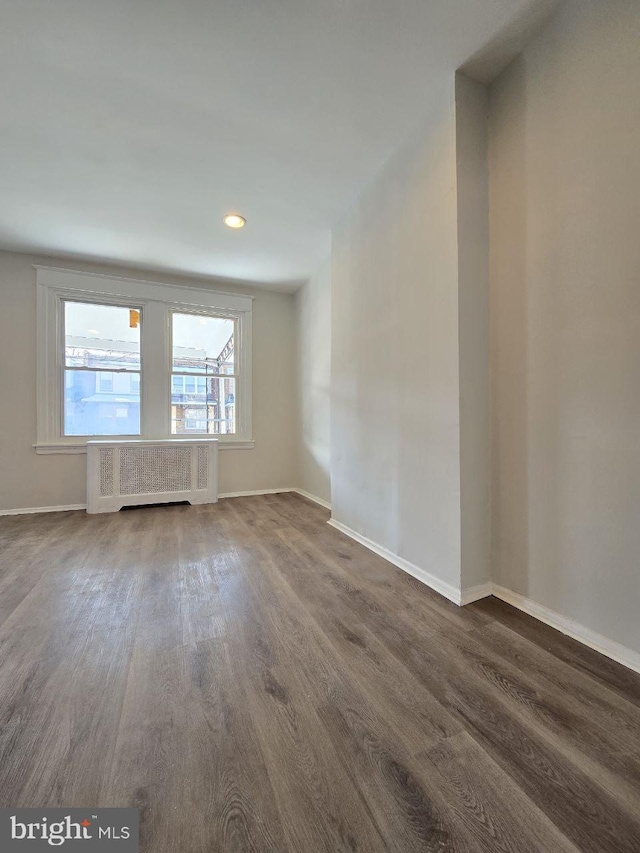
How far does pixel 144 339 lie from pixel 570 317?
4129 millimetres

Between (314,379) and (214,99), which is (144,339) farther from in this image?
(214,99)

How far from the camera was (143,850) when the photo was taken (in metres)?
0.73

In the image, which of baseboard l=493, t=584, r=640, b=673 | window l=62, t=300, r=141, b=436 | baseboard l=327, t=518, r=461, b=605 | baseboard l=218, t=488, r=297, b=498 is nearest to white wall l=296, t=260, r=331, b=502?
baseboard l=218, t=488, r=297, b=498

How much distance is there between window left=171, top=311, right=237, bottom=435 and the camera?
4250 millimetres

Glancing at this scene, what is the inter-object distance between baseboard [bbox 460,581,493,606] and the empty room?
19 millimetres

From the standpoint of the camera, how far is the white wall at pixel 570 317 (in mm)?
1324

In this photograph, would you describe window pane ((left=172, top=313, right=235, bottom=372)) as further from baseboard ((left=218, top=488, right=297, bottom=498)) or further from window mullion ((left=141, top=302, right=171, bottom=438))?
baseboard ((left=218, top=488, right=297, bottom=498))

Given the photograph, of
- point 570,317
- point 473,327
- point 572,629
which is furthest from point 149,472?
point 570,317

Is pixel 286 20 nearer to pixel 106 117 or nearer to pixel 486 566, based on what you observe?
pixel 106 117

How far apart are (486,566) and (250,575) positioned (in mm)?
1378

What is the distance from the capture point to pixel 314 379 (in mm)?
4160

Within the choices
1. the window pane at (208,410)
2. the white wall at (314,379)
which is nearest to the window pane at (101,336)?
the window pane at (208,410)

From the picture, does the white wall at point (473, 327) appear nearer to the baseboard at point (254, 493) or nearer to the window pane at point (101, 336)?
the baseboard at point (254, 493)

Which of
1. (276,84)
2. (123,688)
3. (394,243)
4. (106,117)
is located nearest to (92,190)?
(106,117)
